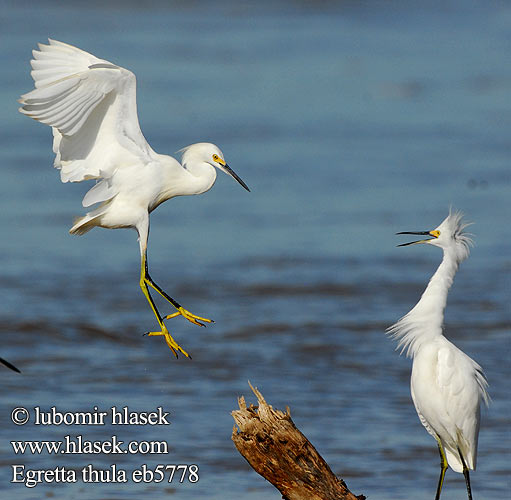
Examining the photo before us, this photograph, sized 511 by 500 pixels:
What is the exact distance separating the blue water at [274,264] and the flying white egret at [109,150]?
2.35 meters

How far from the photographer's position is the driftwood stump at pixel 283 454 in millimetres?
6906

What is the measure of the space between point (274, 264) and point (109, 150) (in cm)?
894

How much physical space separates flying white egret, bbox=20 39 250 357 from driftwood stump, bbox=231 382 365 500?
126 cm

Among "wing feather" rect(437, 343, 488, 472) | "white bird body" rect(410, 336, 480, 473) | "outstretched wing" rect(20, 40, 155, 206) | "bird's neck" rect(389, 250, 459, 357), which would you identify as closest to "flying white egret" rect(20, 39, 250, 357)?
"outstretched wing" rect(20, 40, 155, 206)

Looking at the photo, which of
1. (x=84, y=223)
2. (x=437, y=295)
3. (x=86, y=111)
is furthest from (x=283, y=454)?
(x=86, y=111)

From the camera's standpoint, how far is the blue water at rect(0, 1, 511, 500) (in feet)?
34.2

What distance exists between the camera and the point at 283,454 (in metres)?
6.94

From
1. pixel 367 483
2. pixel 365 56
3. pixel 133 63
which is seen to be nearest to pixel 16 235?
pixel 367 483

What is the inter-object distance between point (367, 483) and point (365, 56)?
23.5m

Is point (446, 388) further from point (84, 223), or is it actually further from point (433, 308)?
point (84, 223)

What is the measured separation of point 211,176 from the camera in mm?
8297

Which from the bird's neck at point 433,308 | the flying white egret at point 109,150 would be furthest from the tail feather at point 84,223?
the bird's neck at point 433,308

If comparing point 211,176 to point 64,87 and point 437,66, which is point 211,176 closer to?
point 64,87

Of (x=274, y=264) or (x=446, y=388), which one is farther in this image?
(x=274, y=264)
